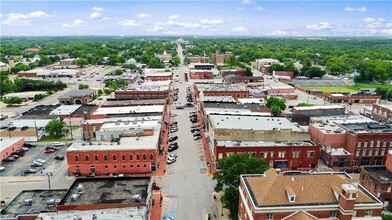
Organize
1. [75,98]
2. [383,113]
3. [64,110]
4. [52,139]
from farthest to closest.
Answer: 1. [75,98]
2. [64,110]
3. [383,113]
4. [52,139]

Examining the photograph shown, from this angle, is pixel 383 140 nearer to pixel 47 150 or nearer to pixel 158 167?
pixel 158 167

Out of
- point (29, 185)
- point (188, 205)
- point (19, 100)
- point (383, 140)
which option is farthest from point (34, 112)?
point (383, 140)

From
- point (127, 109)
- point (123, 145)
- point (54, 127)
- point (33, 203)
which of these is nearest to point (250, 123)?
point (123, 145)

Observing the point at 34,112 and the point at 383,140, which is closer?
the point at 383,140

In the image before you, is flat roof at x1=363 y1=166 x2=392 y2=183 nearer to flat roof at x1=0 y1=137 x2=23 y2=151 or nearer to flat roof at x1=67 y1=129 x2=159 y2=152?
flat roof at x1=67 y1=129 x2=159 y2=152

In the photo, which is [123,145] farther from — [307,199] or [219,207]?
[307,199]

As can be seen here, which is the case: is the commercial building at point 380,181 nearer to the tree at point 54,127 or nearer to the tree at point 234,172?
the tree at point 234,172

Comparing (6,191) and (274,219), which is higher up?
(274,219)
